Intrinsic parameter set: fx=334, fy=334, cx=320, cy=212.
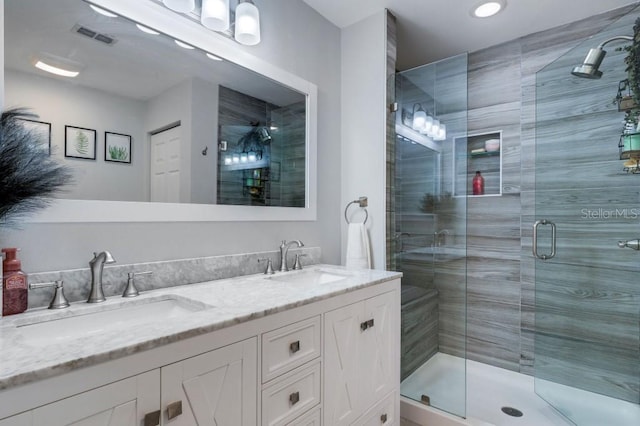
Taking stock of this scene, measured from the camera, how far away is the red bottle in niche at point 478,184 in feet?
8.54

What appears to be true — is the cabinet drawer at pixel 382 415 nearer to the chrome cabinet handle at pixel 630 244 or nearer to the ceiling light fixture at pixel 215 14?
the chrome cabinet handle at pixel 630 244

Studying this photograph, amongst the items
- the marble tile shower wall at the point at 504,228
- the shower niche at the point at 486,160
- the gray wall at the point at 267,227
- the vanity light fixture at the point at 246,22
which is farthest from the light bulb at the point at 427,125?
the vanity light fixture at the point at 246,22

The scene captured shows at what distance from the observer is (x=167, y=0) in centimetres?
134

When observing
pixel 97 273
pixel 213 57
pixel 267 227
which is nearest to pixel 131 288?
pixel 97 273

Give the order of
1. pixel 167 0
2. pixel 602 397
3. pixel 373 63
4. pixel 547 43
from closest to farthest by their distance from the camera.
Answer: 1. pixel 167 0
2. pixel 602 397
3. pixel 373 63
4. pixel 547 43

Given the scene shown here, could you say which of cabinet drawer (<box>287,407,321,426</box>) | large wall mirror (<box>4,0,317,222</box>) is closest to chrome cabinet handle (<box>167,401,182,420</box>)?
cabinet drawer (<box>287,407,321,426</box>)

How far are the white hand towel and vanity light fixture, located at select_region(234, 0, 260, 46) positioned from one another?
119cm

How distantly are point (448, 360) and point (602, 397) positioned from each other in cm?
83

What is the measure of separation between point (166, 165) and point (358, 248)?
3.86 ft

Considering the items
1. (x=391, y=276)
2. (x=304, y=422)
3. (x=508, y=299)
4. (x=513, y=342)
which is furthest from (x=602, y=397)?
(x=304, y=422)

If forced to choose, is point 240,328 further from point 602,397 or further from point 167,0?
point 602,397

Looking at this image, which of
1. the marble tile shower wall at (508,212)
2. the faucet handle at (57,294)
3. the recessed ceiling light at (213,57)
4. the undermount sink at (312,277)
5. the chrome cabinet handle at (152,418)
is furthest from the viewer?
the marble tile shower wall at (508,212)

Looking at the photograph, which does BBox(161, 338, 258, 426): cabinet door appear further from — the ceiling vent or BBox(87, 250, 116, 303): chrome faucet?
Answer: the ceiling vent

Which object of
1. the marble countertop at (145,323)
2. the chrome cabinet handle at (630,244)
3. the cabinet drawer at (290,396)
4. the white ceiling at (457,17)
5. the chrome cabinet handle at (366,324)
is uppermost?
the white ceiling at (457,17)
